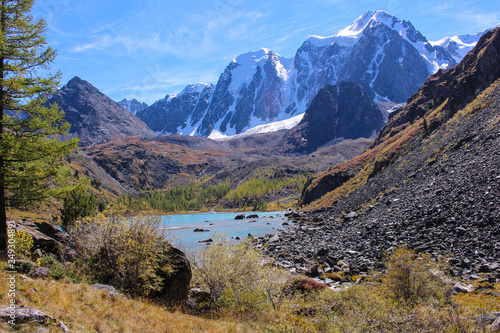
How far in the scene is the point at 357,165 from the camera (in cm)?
10638

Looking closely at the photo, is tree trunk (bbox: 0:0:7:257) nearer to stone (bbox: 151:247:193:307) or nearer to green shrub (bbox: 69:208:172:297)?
green shrub (bbox: 69:208:172:297)

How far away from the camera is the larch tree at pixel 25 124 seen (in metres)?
16.2

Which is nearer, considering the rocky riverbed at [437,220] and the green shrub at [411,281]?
the green shrub at [411,281]

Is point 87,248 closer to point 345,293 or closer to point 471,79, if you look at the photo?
point 345,293

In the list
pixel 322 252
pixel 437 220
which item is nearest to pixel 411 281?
pixel 437 220

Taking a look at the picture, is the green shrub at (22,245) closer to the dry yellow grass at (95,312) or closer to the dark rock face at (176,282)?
the dry yellow grass at (95,312)

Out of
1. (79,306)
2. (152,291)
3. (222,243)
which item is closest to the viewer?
(79,306)

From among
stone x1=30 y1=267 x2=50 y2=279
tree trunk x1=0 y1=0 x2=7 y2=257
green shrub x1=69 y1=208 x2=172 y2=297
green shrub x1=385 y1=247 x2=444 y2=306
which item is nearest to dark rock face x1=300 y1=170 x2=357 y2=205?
green shrub x1=385 y1=247 x2=444 y2=306

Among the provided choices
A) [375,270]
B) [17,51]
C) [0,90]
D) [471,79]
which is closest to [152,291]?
[0,90]

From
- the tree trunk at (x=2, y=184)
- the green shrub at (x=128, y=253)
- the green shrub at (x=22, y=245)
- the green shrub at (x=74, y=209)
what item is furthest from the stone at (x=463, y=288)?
the green shrub at (x=74, y=209)

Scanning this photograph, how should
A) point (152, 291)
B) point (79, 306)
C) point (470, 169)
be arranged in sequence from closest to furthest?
point (79, 306)
point (152, 291)
point (470, 169)

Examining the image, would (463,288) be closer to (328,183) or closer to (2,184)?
(2,184)

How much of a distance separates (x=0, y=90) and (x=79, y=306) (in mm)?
13224

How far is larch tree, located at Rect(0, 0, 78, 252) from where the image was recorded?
16219 millimetres
